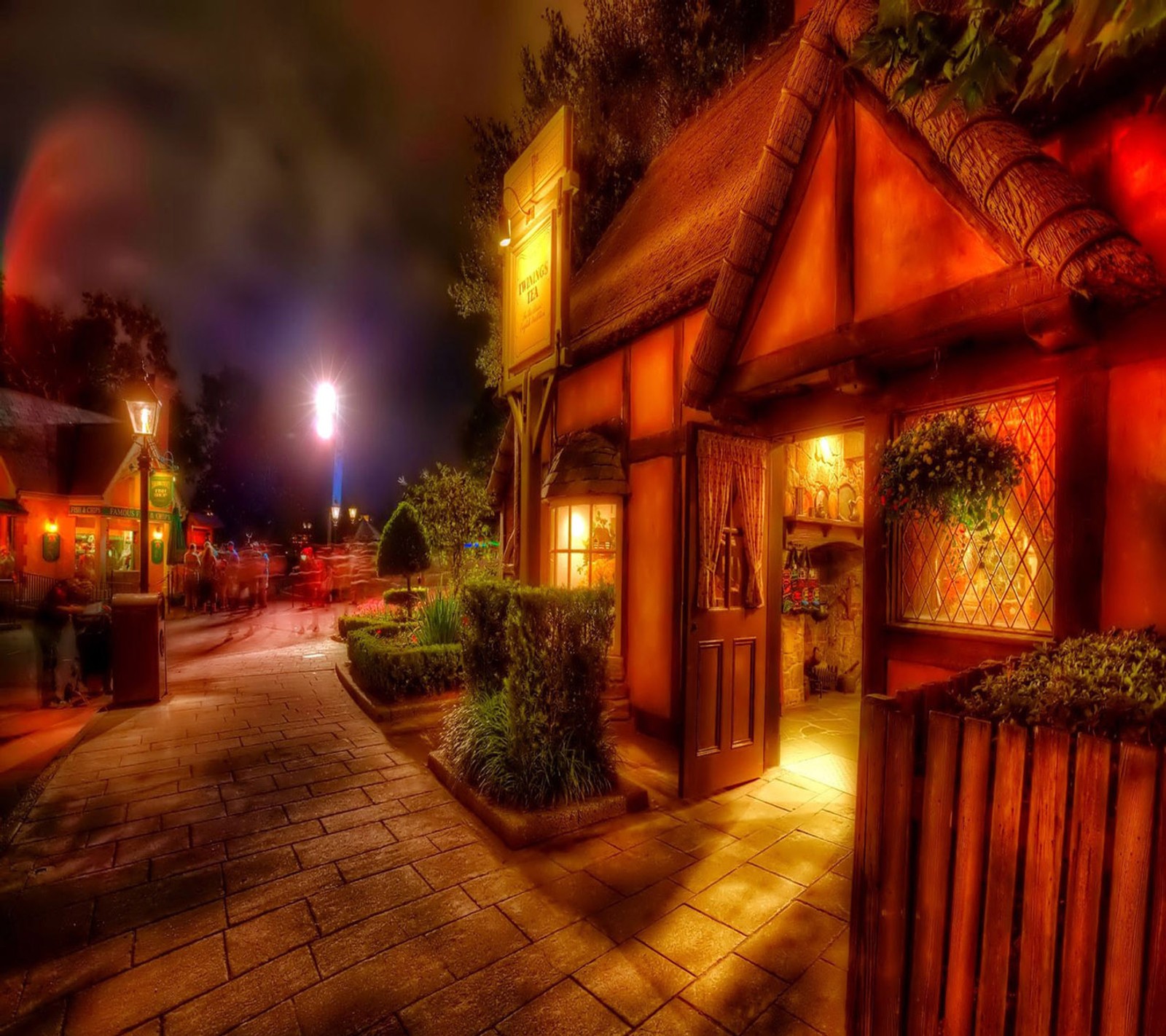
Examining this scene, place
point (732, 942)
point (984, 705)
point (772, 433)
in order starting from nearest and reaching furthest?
point (984, 705)
point (732, 942)
point (772, 433)

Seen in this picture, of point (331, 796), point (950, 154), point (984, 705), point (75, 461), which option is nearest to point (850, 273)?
point (950, 154)

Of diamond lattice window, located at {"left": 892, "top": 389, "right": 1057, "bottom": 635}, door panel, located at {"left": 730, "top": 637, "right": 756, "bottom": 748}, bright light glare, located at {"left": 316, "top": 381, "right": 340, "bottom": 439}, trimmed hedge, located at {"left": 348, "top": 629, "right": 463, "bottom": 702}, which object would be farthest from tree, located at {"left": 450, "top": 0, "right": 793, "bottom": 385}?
diamond lattice window, located at {"left": 892, "top": 389, "right": 1057, "bottom": 635}

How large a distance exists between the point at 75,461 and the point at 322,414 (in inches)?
598

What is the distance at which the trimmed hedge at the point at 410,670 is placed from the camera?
688cm

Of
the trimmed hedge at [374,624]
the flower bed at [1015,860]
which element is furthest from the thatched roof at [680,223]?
the trimmed hedge at [374,624]

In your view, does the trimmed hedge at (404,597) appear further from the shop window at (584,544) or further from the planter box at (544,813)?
the planter box at (544,813)

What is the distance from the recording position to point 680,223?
768 cm

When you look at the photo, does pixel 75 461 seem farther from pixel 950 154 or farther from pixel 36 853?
pixel 950 154

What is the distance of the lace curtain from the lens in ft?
16.1

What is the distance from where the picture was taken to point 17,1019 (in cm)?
248

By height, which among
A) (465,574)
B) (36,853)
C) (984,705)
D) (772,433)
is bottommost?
(36,853)

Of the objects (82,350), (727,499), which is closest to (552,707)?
(727,499)

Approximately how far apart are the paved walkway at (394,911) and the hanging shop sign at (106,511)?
19563 mm

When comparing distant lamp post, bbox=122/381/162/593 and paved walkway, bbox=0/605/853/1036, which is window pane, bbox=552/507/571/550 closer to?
paved walkway, bbox=0/605/853/1036
